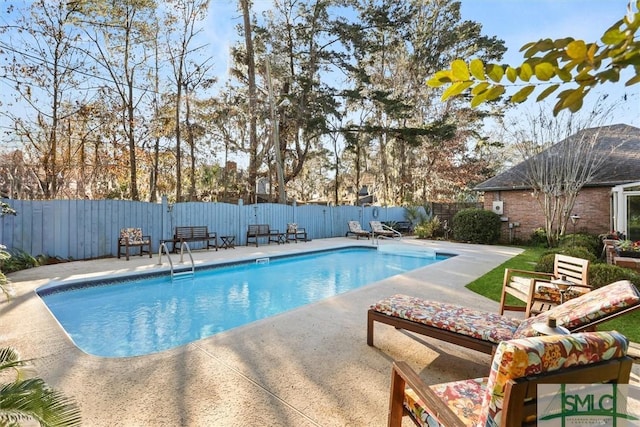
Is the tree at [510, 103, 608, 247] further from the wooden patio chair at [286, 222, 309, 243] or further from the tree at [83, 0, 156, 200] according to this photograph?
the tree at [83, 0, 156, 200]

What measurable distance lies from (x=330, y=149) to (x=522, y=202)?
13626mm

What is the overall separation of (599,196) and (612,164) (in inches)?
56.7

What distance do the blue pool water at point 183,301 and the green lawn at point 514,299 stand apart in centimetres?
257

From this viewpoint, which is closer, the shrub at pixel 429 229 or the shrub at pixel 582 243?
the shrub at pixel 582 243

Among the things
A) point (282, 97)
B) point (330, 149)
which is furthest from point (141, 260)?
point (330, 149)

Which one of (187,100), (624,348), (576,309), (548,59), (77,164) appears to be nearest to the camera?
(548,59)

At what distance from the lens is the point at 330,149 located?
23.9 metres

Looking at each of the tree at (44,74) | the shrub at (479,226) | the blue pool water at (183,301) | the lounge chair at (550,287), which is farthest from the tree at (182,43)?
the lounge chair at (550,287)

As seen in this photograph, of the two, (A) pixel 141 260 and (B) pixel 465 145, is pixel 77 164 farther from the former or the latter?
(B) pixel 465 145

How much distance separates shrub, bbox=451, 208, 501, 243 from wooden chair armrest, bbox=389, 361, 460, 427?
13122mm

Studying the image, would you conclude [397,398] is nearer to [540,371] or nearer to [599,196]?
[540,371]

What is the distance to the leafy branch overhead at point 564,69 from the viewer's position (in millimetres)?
657
